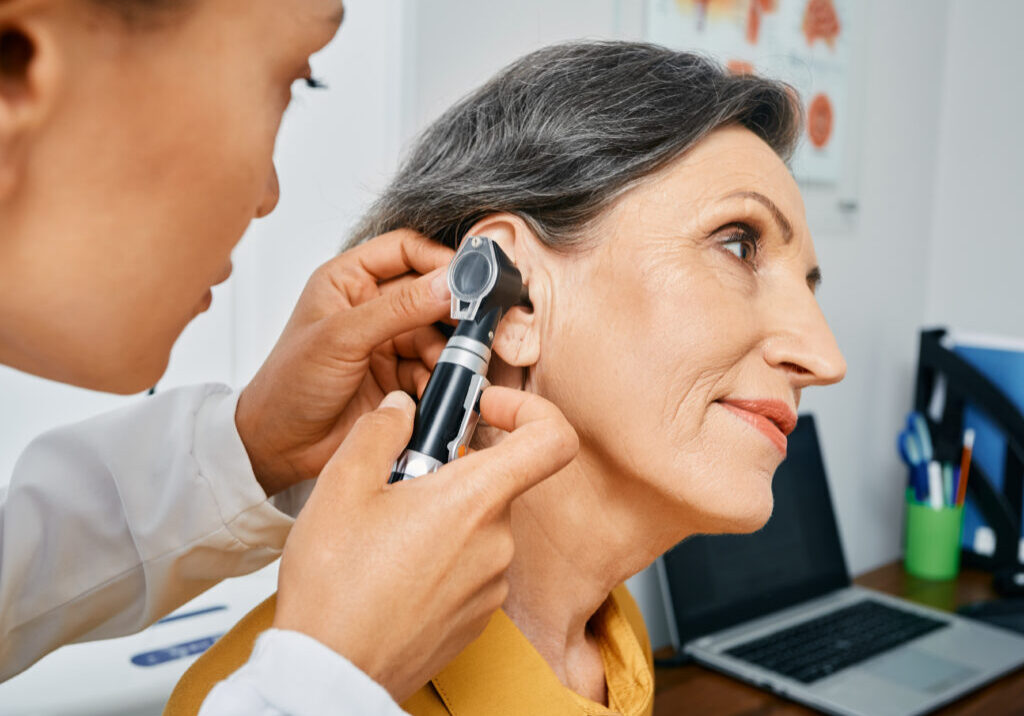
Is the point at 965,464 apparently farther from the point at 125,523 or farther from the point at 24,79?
the point at 24,79

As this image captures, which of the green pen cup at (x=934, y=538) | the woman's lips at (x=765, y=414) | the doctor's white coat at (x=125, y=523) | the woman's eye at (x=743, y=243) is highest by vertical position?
the woman's eye at (x=743, y=243)

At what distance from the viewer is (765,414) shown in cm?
84

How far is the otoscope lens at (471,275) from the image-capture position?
72cm

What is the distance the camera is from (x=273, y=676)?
50cm

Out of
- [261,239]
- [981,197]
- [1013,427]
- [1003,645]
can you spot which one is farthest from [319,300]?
[981,197]

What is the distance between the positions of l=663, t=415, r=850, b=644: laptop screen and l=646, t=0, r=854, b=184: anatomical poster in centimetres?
56

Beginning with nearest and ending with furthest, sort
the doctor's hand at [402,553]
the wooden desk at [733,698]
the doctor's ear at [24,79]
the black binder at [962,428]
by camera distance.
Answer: the doctor's ear at [24,79] → the doctor's hand at [402,553] → the wooden desk at [733,698] → the black binder at [962,428]

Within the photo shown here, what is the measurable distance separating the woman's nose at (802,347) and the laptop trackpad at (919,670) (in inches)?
29.9

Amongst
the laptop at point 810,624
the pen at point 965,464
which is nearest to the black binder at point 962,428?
the pen at point 965,464

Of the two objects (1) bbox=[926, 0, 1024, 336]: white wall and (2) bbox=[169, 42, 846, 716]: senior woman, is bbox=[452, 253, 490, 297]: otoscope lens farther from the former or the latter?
(1) bbox=[926, 0, 1024, 336]: white wall

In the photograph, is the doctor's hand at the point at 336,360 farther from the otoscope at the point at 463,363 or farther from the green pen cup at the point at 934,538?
the green pen cup at the point at 934,538

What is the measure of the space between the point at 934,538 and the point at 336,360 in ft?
5.18

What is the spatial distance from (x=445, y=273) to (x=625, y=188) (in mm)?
198

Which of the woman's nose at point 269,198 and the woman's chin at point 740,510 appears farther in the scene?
the woman's chin at point 740,510
